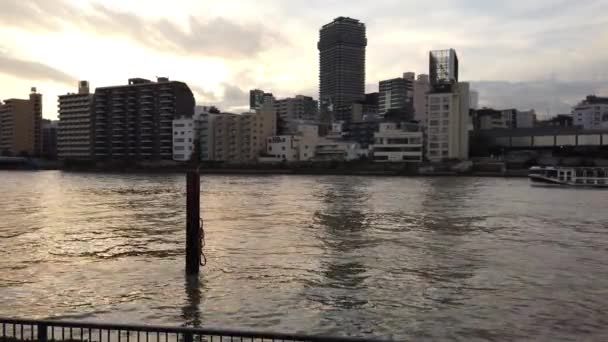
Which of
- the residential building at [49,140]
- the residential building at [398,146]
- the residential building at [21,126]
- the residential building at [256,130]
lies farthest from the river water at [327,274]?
the residential building at [49,140]

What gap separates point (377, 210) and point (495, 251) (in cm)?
1545

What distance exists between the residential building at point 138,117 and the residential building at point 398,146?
47.0 m

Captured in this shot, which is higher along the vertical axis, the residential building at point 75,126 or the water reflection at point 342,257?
the residential building at point 75,126

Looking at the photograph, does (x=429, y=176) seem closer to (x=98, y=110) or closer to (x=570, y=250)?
(x=570, y=250)

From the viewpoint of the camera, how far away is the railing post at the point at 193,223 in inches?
572

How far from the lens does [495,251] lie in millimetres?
20047

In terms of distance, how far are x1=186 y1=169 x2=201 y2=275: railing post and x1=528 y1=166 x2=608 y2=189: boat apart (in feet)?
196

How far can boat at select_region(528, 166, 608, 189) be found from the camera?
207 feet

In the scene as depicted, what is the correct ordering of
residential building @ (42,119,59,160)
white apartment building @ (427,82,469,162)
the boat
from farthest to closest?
residential building @ (42,119,59,160), white apartment building @ (427,82,469,162), the boat

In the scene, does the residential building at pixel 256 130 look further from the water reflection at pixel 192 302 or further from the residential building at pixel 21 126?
the water reflection at pixel 192 302

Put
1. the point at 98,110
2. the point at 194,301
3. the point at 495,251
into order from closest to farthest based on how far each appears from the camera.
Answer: the point at 194,301
the point at 495,251
the point at 98,110

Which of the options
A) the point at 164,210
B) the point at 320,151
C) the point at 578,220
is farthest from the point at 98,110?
the point at 578,220

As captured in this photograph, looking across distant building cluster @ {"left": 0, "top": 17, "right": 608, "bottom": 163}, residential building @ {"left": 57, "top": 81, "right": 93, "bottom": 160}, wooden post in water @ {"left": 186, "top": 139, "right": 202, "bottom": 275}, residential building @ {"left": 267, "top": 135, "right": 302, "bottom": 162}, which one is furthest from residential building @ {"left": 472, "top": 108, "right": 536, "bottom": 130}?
wooden post in water @ {"left": 186, "top": 139, "right": 202, "bottom": 275}

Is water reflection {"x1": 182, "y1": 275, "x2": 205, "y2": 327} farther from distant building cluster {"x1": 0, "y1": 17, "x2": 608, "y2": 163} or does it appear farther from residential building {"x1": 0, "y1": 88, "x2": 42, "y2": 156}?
residential building {"x1": 0, "y1": 88, "x2": 42, "y2": 156}
